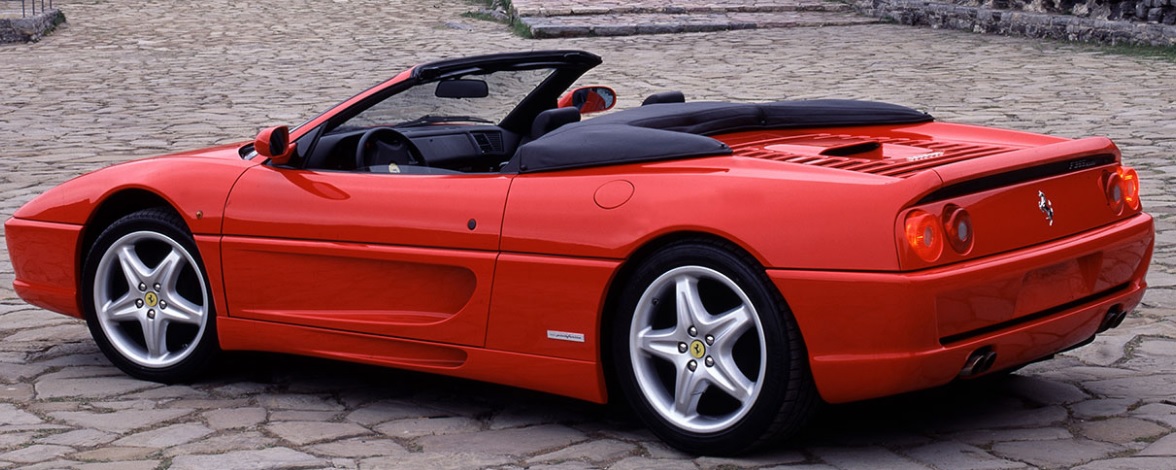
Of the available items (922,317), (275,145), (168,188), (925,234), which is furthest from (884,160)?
(168,188)

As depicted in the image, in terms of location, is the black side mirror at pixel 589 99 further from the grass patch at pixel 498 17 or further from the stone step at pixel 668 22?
the grass patch at pixel 498 17

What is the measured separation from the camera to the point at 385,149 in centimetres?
493

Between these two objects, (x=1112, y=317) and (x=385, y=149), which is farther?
(x=385, y=149)

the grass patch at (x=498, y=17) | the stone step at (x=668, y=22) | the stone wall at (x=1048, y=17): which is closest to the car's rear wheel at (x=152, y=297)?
the stone wall at (x=1048, y=17)

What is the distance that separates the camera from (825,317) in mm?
3799

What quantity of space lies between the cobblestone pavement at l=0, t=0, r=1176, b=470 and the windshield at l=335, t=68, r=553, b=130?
0.86 m

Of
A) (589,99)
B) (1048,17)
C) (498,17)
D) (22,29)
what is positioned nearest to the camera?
(589,99)

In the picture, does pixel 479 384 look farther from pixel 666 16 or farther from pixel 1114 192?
pixel 666 16

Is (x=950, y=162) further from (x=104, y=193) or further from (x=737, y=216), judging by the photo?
(x=104, y=193)

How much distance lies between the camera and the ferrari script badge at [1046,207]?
4.07 meters

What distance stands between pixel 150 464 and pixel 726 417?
1.55 meters

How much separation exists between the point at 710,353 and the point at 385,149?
1417mm

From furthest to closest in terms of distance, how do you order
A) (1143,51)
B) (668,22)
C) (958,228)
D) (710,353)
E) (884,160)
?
(668,22) → (1143,51) → (884,160) → (710,353) → (958,228)

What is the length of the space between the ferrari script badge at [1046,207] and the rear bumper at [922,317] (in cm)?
7
